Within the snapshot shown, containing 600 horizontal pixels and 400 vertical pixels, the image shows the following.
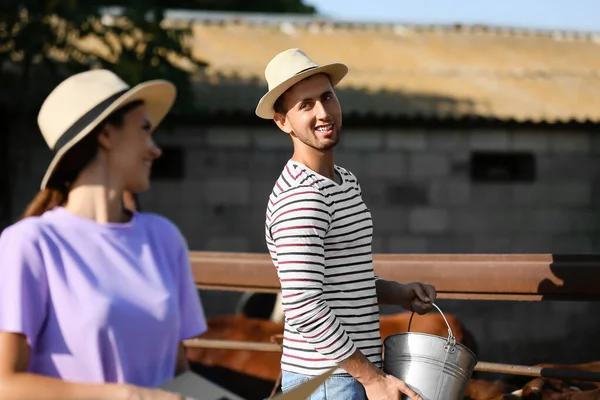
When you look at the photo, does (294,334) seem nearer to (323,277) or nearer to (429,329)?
(323,277)

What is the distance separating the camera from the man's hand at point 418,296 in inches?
103

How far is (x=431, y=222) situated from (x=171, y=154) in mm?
3207

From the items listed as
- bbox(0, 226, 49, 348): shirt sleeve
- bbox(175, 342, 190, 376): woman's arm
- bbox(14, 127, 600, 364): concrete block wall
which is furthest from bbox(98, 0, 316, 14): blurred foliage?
bbox(0, 226, 49, 348): shirt sleeve

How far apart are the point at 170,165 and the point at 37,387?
9728 millimetres

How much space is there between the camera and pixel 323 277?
2387 mm

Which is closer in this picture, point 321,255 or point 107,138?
point 107,138

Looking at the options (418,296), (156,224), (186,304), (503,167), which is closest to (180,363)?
(186,304)

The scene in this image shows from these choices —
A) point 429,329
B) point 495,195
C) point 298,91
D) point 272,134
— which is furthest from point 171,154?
point 298,91

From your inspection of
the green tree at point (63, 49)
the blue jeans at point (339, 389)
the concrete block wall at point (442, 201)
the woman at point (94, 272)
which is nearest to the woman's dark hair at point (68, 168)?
the woman at point (94, 272)

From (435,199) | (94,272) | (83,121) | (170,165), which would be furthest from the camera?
(435,199)

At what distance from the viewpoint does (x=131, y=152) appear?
2.16 m

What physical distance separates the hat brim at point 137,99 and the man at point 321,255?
1.15 ft

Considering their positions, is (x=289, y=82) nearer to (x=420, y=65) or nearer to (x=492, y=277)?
(x=492, y=277)

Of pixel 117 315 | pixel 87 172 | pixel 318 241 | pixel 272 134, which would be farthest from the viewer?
pixel 272 134
